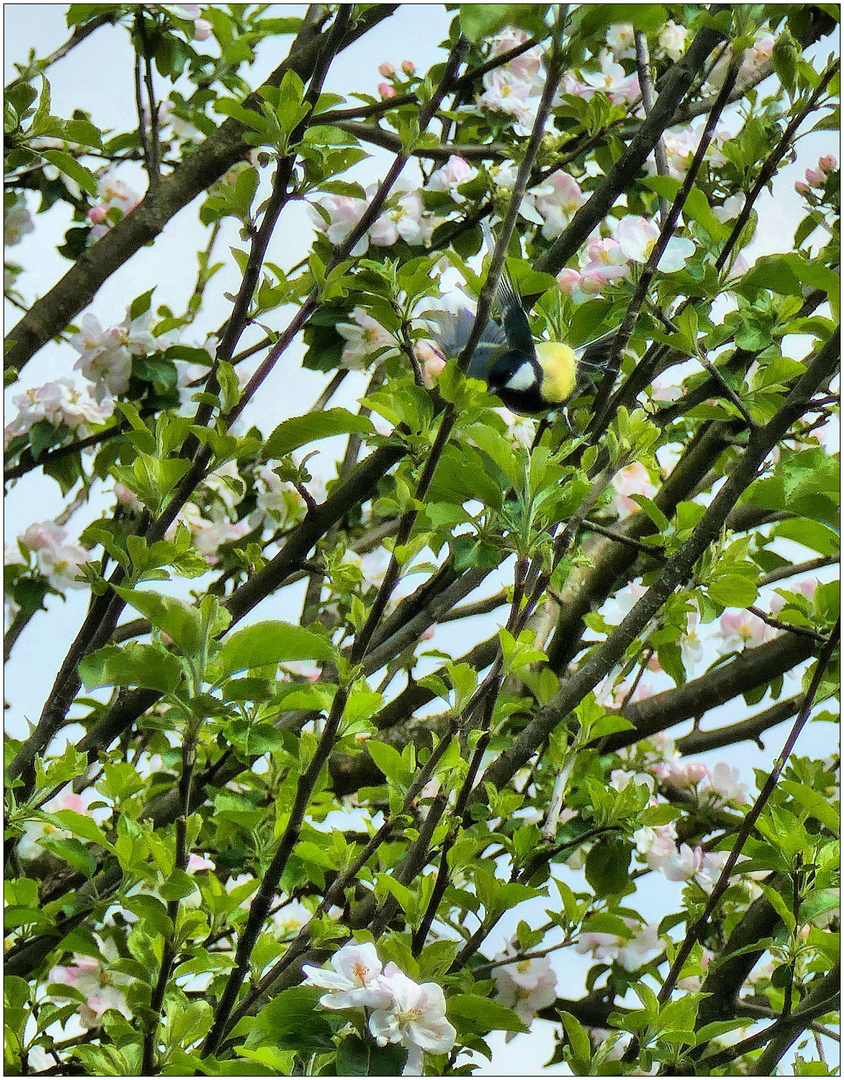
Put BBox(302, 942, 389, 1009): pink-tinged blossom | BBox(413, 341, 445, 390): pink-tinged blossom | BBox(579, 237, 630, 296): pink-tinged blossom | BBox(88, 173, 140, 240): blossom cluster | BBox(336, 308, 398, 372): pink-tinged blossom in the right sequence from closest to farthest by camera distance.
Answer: BBox(302, 942, 389, 1009): pink-tinged blossom < BBox(579, 237, 630, 296): pink-tinged blossom < BBox(336, 308, 398, 372): pink-tinged blossom < BBox(413, 341, 445, 390): pink-tinged blossom < BBox(88, 173, 140, 240): blossom cluster

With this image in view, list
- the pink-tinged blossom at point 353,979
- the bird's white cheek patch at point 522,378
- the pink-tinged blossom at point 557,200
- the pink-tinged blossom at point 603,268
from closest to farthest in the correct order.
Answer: the pink-tinged blossom at point 353,979
the bird's white cheek patch at point 522,378
the pink-tinged blossom at point 603,268
the pink-tinged blossom at point 557,200

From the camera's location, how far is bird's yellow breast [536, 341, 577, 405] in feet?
2.85

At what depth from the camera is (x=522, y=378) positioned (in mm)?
852

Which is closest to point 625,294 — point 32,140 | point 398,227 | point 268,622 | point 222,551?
point 268,622

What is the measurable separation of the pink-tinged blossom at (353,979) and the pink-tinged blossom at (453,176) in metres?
1.05

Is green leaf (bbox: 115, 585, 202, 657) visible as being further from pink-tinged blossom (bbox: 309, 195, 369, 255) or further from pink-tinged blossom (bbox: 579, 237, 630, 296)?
pink-tinged blossom (bbox: 309, 195, 369, 255)

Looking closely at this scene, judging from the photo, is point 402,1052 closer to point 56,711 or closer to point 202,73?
point 56,711

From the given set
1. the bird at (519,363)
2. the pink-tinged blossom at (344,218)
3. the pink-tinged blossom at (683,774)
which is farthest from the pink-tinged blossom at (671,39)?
the pink-tinged blossom at (683,774)

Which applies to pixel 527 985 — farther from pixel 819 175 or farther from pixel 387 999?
pixel 819 175

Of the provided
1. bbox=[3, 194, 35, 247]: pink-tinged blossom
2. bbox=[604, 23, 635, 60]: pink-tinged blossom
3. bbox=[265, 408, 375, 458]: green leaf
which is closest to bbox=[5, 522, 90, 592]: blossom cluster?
bbox=[3, 194, 35, 247]: pink-tinged blossom

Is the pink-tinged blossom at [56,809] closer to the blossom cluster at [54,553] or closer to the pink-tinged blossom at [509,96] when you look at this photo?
the blossom cluster at [54,553]

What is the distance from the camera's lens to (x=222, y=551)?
165cm

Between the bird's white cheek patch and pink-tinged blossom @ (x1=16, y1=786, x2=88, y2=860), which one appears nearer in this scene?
the bird's white cheek patch

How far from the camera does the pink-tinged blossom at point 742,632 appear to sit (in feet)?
5.25
